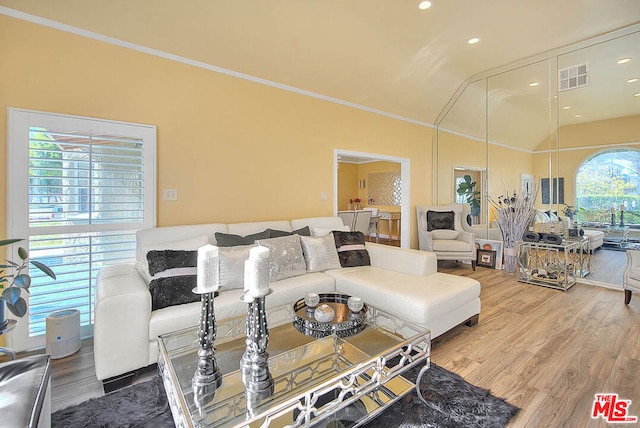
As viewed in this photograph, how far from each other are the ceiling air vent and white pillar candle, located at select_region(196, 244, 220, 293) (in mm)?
5105

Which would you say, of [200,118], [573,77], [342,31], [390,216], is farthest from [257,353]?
[390,216]

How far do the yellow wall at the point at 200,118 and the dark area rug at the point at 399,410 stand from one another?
1573 mm

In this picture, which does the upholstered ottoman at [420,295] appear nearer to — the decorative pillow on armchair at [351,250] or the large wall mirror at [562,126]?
the decorative pillow on armchair at [351,250]

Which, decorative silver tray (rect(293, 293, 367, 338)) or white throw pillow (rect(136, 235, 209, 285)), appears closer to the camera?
decorative silver tray (rect(293, 293, 367, 338))

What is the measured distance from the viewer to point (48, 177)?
2.27m

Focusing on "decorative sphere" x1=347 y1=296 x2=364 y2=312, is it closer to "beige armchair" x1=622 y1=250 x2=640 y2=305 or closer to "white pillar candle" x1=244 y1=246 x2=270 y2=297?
"white pillar candle" x1=244 y1=246 x2=270 y2=297

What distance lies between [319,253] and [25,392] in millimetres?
2162

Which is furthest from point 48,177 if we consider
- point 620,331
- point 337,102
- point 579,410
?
point 620,331

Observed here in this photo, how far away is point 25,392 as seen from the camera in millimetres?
1088

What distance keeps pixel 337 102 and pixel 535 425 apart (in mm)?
3958

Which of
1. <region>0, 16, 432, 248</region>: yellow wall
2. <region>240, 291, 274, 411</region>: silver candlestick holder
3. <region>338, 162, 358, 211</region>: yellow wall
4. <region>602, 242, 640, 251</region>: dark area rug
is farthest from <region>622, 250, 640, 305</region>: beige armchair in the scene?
<region>338, 162, 358, 211</region>: yellow wall

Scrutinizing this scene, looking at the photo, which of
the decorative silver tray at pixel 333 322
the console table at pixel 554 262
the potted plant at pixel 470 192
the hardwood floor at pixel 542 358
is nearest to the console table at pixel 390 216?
the potted plant at pixel 470 192

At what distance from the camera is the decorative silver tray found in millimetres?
1771

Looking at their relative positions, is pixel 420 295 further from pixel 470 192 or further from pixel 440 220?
pixel 470 192
